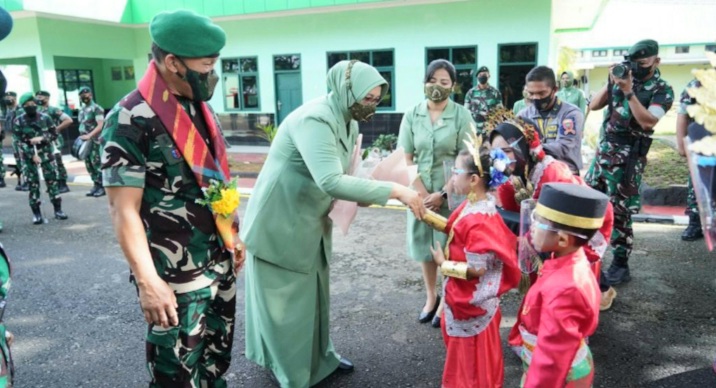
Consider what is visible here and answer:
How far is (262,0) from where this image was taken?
1304cm

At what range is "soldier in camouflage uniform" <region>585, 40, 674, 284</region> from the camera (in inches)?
157

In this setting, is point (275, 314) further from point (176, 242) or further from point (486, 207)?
point (486, 207)

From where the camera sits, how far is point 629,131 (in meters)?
4.09

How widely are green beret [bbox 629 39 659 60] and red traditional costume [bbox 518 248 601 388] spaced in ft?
8.41

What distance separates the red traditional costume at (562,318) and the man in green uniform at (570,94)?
25.6 feet

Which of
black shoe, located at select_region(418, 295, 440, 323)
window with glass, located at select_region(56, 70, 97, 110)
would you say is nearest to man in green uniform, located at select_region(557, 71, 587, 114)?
black shoe, located at select_region(418, 295, 440, 323)

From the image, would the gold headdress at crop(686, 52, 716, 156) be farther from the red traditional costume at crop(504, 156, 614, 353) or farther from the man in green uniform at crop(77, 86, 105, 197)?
the man in green uniform at crop(77, 86, 105, 197)

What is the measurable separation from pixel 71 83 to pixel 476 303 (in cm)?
1747

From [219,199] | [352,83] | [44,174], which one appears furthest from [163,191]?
[44,174]

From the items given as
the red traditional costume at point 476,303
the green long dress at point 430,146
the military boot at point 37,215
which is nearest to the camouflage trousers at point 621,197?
the green long dress at point 430,146

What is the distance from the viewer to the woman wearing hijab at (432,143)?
149 inches

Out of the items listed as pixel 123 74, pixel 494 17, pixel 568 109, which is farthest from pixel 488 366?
pixel 123 74

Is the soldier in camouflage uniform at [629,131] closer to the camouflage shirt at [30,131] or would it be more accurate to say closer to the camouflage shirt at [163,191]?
the camouflage shirt at [163,191]

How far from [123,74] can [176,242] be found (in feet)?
57.4
